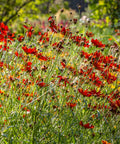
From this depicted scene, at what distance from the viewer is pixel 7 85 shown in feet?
6.22

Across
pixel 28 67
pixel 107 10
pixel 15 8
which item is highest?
pixel 107 10

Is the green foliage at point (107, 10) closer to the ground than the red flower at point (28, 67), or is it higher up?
higher up

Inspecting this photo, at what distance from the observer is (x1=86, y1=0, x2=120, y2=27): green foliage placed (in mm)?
5984

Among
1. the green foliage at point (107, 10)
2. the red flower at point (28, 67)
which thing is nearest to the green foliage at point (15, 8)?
the green foliage at point (107, 10)

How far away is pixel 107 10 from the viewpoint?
6.10 meters

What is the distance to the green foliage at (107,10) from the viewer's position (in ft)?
19.6

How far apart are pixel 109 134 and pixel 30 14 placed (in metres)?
5.31

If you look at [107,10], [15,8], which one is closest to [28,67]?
[107,10]

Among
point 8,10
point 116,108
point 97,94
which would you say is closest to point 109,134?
point 116,108

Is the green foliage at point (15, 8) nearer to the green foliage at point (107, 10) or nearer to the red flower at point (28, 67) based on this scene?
the green foliage at point (107, 10)

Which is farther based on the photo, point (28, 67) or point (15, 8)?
point (15, 8)

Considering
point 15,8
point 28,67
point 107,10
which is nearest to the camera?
point 28,67

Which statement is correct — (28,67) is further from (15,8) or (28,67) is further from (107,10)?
(15,8)

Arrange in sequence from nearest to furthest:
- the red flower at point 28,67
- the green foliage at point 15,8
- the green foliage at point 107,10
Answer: the red flower at point 28,67 < the green foliage at point 107,10 < the green foliage at point 15,8
